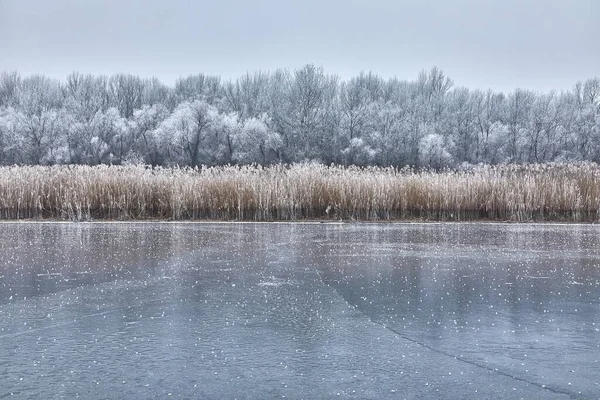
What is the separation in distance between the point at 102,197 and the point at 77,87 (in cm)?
7065

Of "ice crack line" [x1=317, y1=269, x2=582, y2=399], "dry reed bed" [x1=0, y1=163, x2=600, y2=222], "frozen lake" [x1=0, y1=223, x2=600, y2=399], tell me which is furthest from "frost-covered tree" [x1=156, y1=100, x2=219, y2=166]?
"ice crack line" [x1=317, y1=269, x2=582, y2=399]

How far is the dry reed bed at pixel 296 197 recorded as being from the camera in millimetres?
15820

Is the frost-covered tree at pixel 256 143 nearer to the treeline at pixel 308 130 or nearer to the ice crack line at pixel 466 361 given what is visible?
the treeline at pixel 308 130

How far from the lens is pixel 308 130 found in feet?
204

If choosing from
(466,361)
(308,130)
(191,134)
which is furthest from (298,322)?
(191,134)

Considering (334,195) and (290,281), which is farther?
(334,195)

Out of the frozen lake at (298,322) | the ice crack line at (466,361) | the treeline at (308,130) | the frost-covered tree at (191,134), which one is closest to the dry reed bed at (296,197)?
the frozen lake at (298,322)

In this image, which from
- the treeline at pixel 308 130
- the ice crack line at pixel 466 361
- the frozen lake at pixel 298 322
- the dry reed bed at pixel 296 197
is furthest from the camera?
the treeline at pixel 308 130

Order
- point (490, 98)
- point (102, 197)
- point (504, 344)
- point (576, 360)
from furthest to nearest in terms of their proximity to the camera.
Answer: point (490, 98) < point (102, 197) < point (504, 344) < point (576, 360)

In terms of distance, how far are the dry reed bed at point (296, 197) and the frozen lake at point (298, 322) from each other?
5808 mm

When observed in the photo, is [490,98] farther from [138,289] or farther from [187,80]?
[138,289]

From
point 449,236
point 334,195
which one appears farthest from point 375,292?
point 334,195

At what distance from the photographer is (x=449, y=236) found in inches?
476

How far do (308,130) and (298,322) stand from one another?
57493 mm
